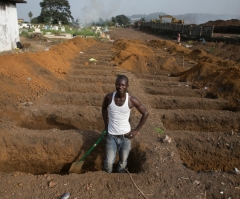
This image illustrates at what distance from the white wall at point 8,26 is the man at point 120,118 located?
14.5 metres

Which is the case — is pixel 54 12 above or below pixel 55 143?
above

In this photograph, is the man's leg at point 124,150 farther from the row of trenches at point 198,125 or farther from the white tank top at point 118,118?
the row of trenches at point 198,125

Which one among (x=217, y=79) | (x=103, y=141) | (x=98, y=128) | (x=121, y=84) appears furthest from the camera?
(x=217, y=79)

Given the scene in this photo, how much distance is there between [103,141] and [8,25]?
15.2 meters

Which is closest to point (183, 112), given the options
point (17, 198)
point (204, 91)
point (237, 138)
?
point (237, 138)

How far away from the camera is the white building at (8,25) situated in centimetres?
1504

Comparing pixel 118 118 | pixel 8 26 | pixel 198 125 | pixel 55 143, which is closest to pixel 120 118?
pixel 118 118

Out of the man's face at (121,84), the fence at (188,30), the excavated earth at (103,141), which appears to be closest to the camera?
the man's face at (121,84)

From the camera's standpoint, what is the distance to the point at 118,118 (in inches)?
147

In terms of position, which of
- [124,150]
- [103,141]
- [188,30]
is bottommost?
[103,141]

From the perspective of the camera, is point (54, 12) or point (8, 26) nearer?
point (8, 26)

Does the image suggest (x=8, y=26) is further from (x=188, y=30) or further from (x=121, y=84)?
(x=188, y=30)

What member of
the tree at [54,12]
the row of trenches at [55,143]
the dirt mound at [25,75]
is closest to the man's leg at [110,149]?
the row of trenches at [55,143]

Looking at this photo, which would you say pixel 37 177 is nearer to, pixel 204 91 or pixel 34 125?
pixel 34 125
